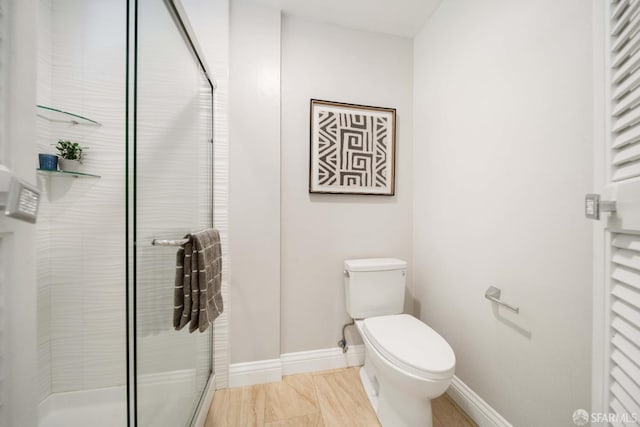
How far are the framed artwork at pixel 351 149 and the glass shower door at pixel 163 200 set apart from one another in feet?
2.23

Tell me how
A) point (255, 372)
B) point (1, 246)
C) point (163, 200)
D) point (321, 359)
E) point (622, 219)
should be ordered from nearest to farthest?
1. point (1, 246)
2. point (622, 219)
3. point (163, 200)
4. point (255, 372)
5. point (321, 359)

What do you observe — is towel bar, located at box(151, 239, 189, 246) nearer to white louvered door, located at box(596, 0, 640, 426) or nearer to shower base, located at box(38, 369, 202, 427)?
shower base, located at box(38, 369, 202, 427)

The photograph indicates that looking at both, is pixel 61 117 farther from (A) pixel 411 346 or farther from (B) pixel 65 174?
(A) pixel 411 346

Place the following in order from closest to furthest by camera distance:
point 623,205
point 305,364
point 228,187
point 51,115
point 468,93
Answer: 1. point 623,205
2. point 51,115
3. point 468,93
4. point 228,187
5. point 305,364

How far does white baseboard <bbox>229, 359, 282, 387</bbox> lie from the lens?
1333 millimetres

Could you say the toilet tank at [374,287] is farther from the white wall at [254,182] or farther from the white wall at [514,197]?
the white wall at [254,182]

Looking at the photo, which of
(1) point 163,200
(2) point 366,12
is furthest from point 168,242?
(2) point 366,12

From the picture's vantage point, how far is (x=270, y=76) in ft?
4.53

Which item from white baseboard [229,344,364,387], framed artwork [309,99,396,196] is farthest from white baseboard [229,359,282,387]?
framed artwork [309,99,396,196]

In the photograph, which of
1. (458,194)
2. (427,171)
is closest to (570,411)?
(458,194)

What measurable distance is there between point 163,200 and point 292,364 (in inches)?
48.8

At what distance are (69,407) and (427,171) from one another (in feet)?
7.46

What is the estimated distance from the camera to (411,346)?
3.29 ft

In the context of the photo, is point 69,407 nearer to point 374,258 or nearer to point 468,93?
point 374,258
